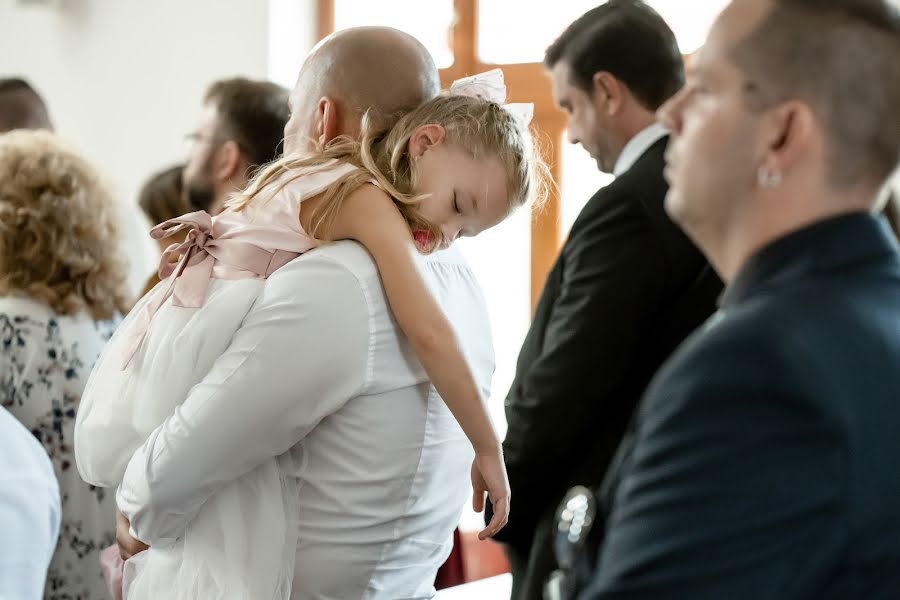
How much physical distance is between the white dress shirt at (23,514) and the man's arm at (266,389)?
0.58 metres

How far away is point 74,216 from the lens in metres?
2.59

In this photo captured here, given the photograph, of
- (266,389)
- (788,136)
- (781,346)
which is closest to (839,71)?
(788,136)

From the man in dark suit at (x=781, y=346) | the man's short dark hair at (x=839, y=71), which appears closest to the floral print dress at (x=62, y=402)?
the man in dark suit at (x=781, y=346)

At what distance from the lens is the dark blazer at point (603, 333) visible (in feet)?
6.39

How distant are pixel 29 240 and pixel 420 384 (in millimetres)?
1422

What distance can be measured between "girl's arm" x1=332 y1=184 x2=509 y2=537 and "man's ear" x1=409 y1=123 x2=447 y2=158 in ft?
0.31

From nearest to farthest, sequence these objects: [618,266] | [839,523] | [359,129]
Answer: [839,523] → [359,129] → [618,266]

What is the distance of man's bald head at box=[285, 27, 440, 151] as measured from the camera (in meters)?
1.64

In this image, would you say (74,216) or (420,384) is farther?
(74,216)

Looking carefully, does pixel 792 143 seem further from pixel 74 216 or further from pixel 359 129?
pixel 74 216

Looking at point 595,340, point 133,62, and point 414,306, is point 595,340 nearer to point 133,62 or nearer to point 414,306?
point 414,306

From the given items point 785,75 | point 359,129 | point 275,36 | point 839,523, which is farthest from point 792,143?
point 275,36

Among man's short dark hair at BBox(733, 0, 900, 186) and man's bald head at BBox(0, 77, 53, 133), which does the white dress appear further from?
man's bald head at BBox(0, 77, 53, 133)

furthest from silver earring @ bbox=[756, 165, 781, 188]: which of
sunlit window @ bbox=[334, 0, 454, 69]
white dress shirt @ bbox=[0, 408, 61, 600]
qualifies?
sunlit window @ bbox=[334, 0, 454, 69]
